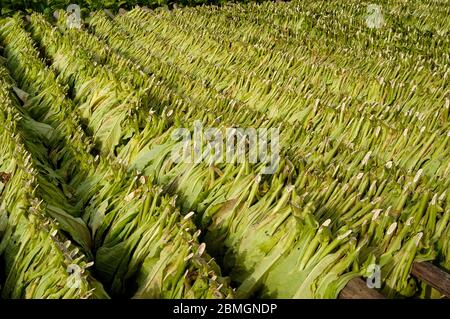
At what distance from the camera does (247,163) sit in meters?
3.47

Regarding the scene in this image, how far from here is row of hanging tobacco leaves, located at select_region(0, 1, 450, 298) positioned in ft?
9.05

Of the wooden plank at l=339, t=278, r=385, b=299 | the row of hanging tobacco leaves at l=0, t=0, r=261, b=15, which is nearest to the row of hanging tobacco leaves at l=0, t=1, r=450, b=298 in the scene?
the wooden plank at l=339, t=278, r=385, b=299

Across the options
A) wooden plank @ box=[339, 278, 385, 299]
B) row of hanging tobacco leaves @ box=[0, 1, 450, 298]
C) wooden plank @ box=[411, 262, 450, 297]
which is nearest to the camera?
wooden plank @ box=[339, 278, 385, 299]

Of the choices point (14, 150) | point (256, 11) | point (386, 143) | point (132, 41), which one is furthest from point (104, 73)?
point (256, 11)

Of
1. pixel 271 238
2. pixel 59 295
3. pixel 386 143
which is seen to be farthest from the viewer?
pixel 386 143

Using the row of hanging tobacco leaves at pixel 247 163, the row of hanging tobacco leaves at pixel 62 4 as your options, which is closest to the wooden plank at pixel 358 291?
the row of hanging tobacco leaves at pixel 247 163

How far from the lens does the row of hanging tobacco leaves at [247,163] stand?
2760 mm

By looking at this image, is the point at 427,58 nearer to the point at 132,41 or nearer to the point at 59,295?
the point at 132,41

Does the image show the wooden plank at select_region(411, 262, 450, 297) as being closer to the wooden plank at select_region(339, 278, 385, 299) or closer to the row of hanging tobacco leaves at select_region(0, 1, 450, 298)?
the row of hanging tobacco leaves at select_region(0, 1, 450, 298)

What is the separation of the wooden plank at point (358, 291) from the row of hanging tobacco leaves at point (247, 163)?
0.14 feet

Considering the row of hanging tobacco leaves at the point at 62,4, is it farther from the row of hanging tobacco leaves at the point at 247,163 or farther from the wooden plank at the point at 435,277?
the wooden plank at the point at 435,277

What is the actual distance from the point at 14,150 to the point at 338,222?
8.20ft

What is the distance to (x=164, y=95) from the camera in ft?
17.2

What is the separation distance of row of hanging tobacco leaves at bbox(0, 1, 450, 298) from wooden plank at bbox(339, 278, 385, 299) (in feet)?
0.14
